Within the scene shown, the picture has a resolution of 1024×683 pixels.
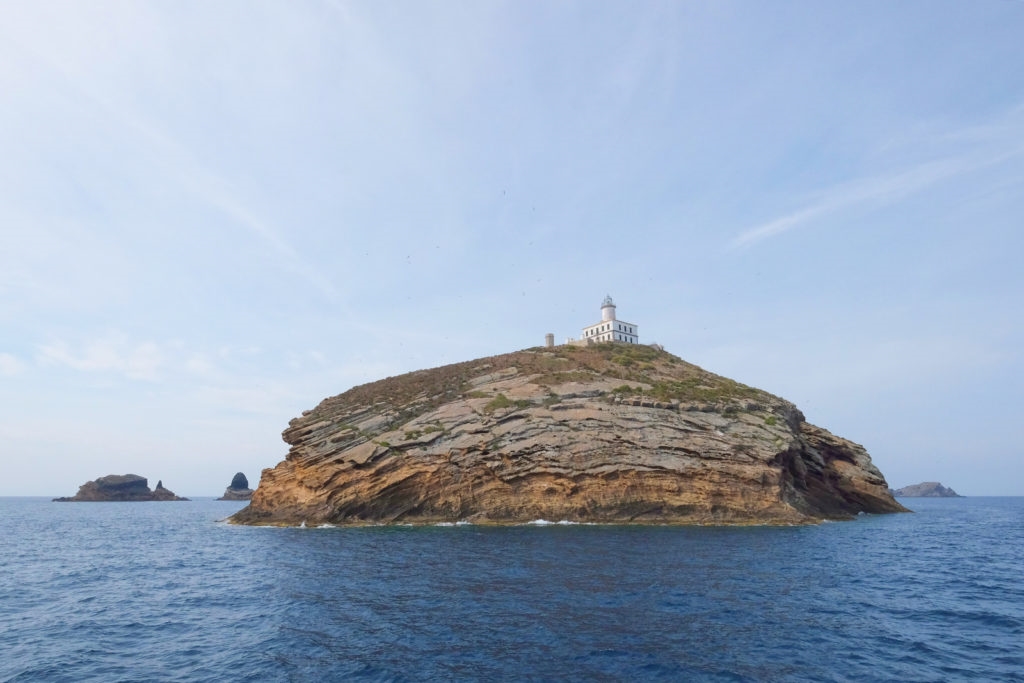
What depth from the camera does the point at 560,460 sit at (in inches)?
2232

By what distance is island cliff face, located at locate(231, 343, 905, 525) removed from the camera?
54.3 m

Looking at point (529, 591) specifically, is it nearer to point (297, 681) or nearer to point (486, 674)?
point (486, 674)

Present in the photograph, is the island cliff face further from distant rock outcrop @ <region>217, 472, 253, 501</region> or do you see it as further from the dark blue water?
distant rock outcrop @ <region>217, 472, 253, 501</region>

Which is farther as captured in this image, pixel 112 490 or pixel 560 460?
pixel 112 490

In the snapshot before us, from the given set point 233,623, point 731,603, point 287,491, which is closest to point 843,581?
point 731,603

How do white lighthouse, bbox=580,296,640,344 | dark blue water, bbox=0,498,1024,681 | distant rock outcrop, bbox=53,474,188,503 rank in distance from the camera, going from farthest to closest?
distant rock outcrop, bbox=53,474,188,503 → white lighthouse, bbox=580,296,640,344 → dark blue water, bbox=0,498,1024,681

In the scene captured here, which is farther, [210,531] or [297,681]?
[210,531]

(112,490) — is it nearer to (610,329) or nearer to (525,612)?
(610,329)

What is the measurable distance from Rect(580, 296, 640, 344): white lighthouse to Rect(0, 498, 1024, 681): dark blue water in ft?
216

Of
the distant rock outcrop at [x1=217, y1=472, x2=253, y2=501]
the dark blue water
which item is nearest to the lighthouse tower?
the dark blue water

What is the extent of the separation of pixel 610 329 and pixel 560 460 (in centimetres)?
5119

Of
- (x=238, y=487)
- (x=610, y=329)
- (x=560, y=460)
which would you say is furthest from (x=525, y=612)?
(x=238, y=487)

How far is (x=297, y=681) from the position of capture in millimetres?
14727

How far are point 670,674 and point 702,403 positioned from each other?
51979mm
